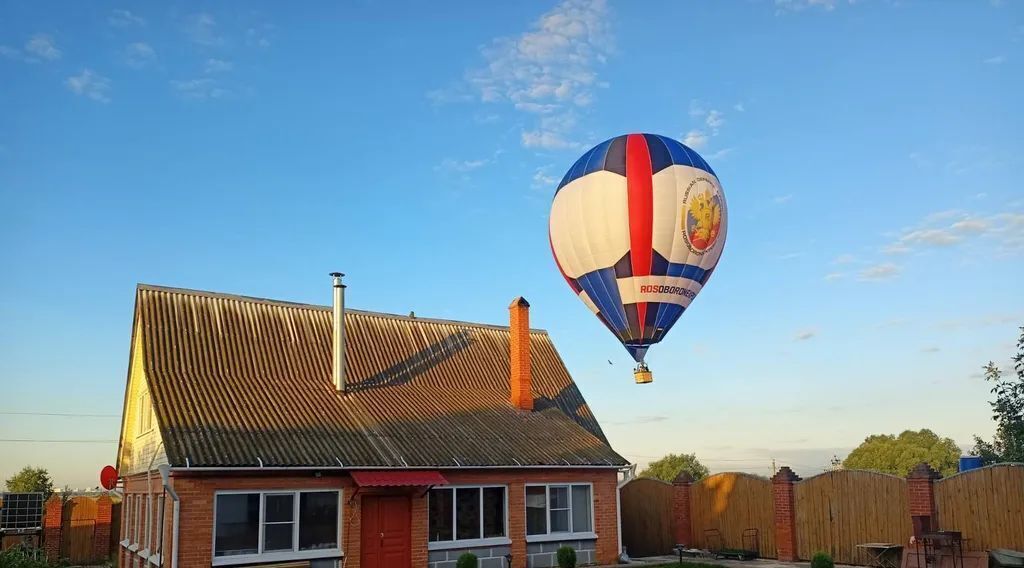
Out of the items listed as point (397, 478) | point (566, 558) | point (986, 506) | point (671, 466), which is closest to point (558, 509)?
point (566, 558)

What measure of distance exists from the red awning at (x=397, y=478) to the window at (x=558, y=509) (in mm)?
3107

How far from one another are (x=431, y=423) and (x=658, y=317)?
19.9 feet

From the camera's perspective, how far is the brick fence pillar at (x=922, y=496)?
59.1 ft

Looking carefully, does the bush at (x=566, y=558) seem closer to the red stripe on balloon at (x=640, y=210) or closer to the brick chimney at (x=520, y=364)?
the brick chimney at (x=520, y=364)

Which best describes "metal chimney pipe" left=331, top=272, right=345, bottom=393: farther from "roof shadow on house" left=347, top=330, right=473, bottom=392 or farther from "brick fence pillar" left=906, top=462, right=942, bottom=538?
"brick fence pillar" left=906, top=462, right=942, bottom=538

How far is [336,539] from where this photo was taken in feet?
Answer: 58.3

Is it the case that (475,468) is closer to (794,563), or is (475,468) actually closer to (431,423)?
(431,423)

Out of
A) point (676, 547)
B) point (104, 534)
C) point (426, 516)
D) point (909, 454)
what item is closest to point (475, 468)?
point (426, 516)

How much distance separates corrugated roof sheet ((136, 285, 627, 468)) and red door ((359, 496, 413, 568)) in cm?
105

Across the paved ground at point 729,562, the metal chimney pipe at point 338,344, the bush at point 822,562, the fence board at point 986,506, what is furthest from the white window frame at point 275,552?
the fence board at point 986,506

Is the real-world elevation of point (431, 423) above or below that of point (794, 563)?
above

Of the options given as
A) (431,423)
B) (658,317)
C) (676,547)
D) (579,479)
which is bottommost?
(676,547)

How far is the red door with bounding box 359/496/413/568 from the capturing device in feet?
59.6

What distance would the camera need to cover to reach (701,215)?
1866 cm
